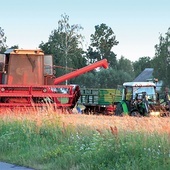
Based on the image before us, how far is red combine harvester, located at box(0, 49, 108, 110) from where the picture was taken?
21.3 meters

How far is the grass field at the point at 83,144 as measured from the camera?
31.0 ft

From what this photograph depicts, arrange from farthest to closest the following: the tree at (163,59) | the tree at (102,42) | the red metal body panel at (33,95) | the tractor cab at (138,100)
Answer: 1. the tree at (102,42)
2. the tree at (163,59)
3. the tractor cab at (138,100)
4. the red metal body panel at (33,95)

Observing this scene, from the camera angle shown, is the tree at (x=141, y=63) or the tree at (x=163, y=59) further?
the tree at (x=141, y=63)

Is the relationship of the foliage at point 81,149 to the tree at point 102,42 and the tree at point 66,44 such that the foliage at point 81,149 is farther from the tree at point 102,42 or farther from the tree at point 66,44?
the tree at point 102,42

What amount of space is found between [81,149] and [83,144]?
1.48ft

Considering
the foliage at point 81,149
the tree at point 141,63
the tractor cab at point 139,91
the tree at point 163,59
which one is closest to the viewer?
the foliage at point 81,149

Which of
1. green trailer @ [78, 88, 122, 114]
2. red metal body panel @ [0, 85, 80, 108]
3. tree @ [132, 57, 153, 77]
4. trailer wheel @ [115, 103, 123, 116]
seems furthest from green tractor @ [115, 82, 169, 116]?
tree @ [132, 57, 153, 77]

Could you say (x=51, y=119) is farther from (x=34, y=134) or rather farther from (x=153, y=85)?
(x=153, y=85)

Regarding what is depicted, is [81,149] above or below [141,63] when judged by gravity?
below

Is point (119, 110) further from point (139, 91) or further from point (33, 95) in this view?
point (33, 95)

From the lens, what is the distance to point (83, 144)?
11234 millimetres

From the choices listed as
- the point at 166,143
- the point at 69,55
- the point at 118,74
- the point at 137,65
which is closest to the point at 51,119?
the point at 166,143

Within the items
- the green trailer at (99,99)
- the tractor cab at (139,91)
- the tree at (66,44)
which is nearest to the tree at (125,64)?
the tree at (66,44)

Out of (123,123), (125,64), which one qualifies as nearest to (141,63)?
(125,64)
